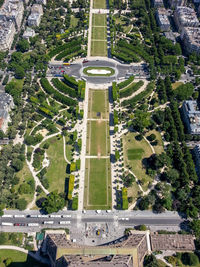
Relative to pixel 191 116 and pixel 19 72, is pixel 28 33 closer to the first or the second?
pixel 19 72

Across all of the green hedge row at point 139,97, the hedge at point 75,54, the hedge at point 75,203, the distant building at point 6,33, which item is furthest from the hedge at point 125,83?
the distant building at point 6,33

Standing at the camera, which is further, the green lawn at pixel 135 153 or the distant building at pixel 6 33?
the distant building at pixel 6 33

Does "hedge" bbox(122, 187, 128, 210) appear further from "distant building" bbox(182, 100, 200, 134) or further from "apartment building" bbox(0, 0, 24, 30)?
"apartment building" bbox(0, 0, 24, 30)

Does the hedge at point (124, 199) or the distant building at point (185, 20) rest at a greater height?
A: the distant building at point (185, 20)

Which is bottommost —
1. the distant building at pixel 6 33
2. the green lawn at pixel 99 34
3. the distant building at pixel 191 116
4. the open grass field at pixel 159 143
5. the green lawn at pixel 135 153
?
the green lawn at pixel 135 153

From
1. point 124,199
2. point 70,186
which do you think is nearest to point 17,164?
point 70,186

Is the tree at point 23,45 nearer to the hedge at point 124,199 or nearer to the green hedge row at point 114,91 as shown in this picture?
the green hedge row at point 114,91

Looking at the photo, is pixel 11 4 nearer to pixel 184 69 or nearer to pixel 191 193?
pixel 184 69

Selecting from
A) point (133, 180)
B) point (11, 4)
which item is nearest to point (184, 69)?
point (133, 180)
